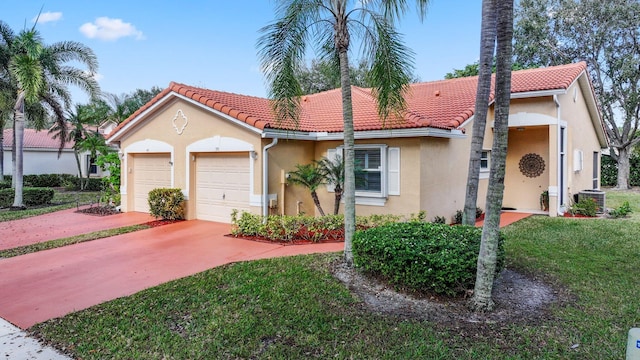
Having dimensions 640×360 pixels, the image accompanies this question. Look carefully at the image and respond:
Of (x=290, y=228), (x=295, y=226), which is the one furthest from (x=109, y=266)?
(x=295, y=226)

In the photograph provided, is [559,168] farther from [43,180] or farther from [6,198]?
[43,180]

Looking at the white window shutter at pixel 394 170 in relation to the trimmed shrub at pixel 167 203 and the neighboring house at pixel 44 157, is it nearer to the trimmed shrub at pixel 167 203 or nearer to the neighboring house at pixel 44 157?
the trimmed shrub at pixel 167 203

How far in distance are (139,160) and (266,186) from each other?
21.5ft

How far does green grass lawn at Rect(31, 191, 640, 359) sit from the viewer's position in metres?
4.21

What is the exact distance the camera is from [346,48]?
7.22 m

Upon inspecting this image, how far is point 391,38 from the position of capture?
24.1 feet

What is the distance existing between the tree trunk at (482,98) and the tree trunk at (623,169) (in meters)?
24.9

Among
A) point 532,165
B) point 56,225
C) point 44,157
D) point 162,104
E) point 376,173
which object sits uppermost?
point 162,104

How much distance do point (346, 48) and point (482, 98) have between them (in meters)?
2.62

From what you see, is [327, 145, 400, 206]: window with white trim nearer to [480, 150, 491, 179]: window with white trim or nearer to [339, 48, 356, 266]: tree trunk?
[339, 48, 356, 266]: tree trunk

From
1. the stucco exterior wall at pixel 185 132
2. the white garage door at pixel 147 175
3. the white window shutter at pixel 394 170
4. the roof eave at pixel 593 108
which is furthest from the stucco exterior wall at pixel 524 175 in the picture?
the white garage door at pixel 147 175

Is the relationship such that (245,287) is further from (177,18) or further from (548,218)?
(177,18)

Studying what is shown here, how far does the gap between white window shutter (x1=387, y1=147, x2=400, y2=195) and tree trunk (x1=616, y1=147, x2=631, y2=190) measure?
22.7 meters

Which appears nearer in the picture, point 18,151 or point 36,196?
point 18,151
